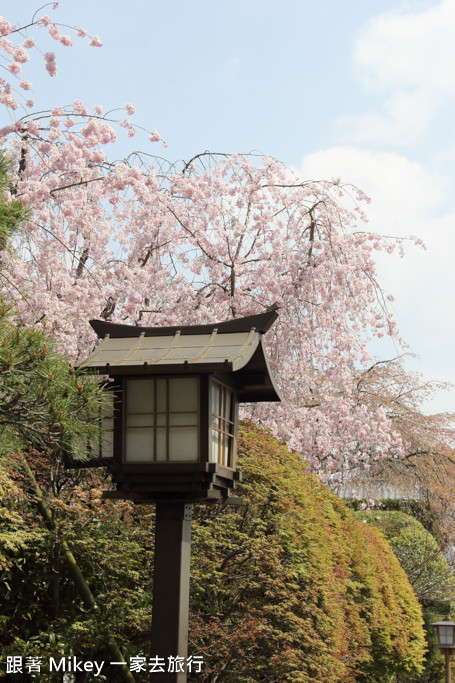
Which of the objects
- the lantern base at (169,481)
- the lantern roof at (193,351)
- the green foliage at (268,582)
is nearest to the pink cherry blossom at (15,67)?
the lantern roof at (193,351)

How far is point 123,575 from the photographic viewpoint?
7648mm

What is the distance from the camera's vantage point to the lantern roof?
517cm

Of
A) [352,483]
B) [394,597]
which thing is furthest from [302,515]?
[352,483]

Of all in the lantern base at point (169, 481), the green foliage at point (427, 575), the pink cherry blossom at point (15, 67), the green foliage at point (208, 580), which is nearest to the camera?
the lantern base at point (169, 481)

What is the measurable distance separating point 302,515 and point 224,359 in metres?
3.57

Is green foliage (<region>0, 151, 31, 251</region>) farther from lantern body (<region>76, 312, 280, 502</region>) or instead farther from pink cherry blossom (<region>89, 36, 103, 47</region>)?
pink cherry blossom (<region>89, 36, 103, 47</region>)

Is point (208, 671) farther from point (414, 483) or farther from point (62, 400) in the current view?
point (414, 483)

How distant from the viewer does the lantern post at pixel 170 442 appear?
16.9 feet

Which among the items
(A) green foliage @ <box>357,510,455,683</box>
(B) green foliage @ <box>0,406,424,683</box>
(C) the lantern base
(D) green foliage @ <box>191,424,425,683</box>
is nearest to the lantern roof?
(C) the lantern base

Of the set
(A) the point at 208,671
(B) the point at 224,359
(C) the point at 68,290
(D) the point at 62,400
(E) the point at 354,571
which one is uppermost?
(C) the point at 68,290

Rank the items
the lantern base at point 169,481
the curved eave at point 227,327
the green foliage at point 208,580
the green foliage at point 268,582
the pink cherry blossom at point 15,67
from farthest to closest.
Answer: the pink cherry blossom at point 15,67, the green foliage at point 268,582, the green foliage at point 208,580, the curved eave at point 227,327, the lantern base at point 169,481

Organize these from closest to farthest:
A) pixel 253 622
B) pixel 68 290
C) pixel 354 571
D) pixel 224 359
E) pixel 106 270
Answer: pixel 224 359 < pixel 253 622 < pixel 68 290 < pixel 106 270 < pixel 354 571

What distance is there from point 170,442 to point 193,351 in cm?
60

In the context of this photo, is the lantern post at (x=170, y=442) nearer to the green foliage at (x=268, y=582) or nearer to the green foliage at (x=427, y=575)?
the green foliage at (x=268, y=582)
